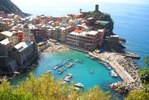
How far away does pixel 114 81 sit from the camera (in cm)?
3941

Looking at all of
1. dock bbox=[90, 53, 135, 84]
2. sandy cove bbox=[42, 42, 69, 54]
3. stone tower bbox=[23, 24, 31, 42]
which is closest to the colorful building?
sandy cove bbox=[42, 42, 69, 54]

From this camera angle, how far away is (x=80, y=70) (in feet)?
143

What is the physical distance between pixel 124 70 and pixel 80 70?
767cm

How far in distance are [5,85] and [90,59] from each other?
2874 centimetres

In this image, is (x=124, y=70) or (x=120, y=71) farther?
(x=124, y=70)

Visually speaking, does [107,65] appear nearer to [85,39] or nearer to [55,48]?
[85,39]

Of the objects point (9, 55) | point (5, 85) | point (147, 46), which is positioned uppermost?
point (5, 85)

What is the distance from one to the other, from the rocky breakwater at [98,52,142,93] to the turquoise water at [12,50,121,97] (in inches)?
60.9

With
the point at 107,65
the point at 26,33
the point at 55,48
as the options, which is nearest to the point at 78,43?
the point at 55,48

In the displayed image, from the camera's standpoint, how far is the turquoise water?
38.7 meters

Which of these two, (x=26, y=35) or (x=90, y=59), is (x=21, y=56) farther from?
(x=90, y=59)

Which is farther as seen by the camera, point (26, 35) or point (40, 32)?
point (40, 32)

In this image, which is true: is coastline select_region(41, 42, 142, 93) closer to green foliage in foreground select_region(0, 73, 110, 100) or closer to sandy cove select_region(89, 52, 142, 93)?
sandy cove select_region(89, 52, 142, 93)

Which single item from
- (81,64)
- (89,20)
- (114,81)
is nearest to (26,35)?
(81,64)
